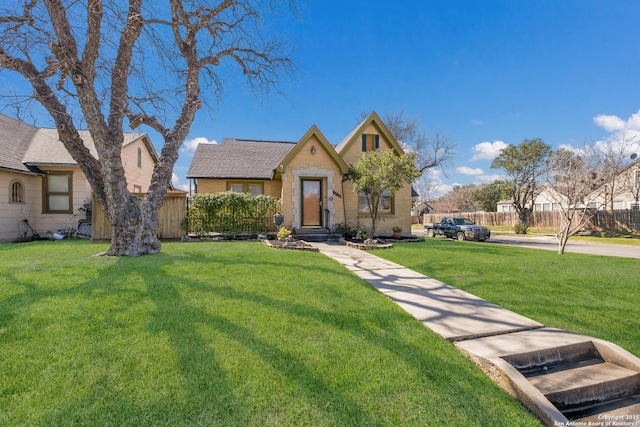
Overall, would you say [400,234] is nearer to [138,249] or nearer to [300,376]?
[138,249]

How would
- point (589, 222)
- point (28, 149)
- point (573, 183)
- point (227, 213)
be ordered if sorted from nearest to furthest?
point (573, 183) < point (227, 213) < point (28, 149) < point (589, 222)

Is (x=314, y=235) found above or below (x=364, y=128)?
below

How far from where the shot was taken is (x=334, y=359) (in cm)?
288

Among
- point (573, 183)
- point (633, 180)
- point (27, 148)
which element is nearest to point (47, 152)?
point (27, 148)

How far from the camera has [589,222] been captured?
23.8 metres

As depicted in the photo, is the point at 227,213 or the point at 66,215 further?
the point at 66,215

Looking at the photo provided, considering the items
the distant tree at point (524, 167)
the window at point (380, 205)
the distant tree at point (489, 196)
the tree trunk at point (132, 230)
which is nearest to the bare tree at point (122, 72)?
the tree trunk at point (132, 230)

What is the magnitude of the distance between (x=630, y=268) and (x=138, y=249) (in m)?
12.8

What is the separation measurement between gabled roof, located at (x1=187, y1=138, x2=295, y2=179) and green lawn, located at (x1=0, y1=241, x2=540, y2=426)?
1102 centimetres

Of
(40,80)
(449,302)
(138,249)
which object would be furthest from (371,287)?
(40,80)

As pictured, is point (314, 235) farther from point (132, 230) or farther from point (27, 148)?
point (27, 148)

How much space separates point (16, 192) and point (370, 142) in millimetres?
16184

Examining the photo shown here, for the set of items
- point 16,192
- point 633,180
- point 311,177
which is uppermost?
point 633,180

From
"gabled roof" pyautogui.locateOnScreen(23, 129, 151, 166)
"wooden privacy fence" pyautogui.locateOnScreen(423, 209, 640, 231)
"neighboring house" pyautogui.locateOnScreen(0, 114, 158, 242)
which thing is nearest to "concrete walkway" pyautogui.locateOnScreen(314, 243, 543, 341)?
"gabled roof" pyautogui.locateOnScreen(23, 129, 151, 166)
